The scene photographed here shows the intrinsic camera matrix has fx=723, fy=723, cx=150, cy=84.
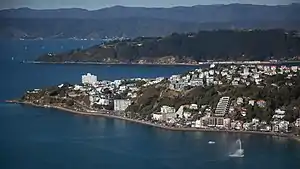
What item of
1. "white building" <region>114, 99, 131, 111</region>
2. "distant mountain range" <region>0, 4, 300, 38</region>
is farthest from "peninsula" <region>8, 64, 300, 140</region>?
"distant mountain range" <region>0, 4, 300, 38</region>

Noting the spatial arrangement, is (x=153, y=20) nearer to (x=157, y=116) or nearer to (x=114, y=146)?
(x=157, y=116)

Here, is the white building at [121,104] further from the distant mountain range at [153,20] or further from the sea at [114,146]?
the distant mountain range at [153,20]

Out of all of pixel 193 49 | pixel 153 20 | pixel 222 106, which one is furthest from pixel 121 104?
pixel 193 49

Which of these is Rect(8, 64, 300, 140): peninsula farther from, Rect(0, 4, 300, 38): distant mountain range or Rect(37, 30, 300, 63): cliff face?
Rect(37, 30, 300, 63): cliff face

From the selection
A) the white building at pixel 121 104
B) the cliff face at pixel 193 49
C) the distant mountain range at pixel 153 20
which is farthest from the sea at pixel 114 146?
the cliff face at pixel 193 49

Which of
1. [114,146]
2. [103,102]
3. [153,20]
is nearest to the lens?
[114,146]

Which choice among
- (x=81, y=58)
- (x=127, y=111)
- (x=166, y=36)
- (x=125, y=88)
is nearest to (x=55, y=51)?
(x=81, y=58)

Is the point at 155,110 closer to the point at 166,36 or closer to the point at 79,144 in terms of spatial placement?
the point at 79,144
